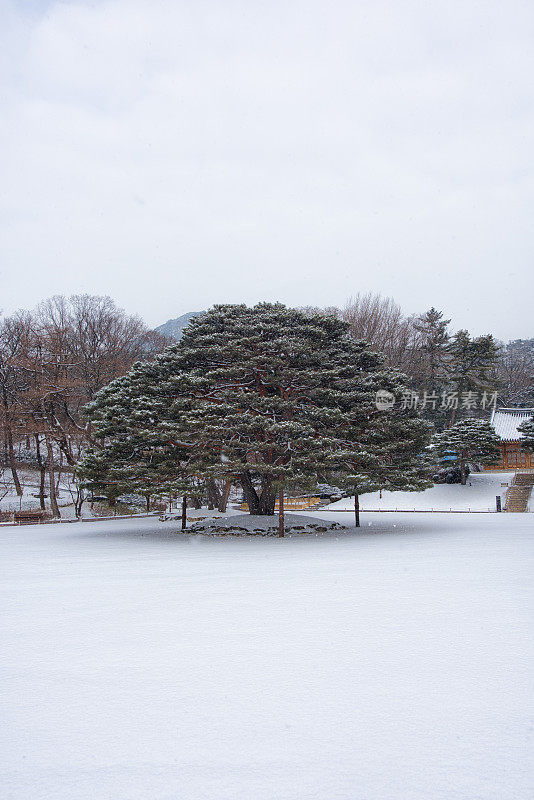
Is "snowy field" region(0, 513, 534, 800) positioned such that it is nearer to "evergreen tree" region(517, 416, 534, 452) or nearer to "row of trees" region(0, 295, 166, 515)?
"row of trees" region(0, 295, 166, 515)

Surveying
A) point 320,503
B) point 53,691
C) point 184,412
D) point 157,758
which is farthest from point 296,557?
point 320,503

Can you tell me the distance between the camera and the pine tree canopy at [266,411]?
59.7ft

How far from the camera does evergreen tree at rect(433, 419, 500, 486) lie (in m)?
37.4

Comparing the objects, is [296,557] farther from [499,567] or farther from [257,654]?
[257,654]

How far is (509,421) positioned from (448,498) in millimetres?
9768

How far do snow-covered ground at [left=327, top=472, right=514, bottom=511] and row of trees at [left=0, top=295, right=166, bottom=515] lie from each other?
17604 millimetres

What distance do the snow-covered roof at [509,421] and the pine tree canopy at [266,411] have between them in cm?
2280

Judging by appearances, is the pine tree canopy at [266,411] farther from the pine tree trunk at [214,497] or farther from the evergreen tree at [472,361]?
the evergreen tree at [472,361]

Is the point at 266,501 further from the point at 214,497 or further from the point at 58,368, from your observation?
the point at 58,368

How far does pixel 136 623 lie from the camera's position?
312 inches

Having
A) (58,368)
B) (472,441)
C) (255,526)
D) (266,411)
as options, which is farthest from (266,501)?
(472,441)

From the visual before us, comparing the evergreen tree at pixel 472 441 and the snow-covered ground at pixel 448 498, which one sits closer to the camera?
the snow-covered ground at pixel 448 498

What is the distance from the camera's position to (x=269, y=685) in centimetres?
546

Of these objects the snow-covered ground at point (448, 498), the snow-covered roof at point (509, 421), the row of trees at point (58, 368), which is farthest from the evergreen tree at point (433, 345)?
the row of trees at point (58, 368)
